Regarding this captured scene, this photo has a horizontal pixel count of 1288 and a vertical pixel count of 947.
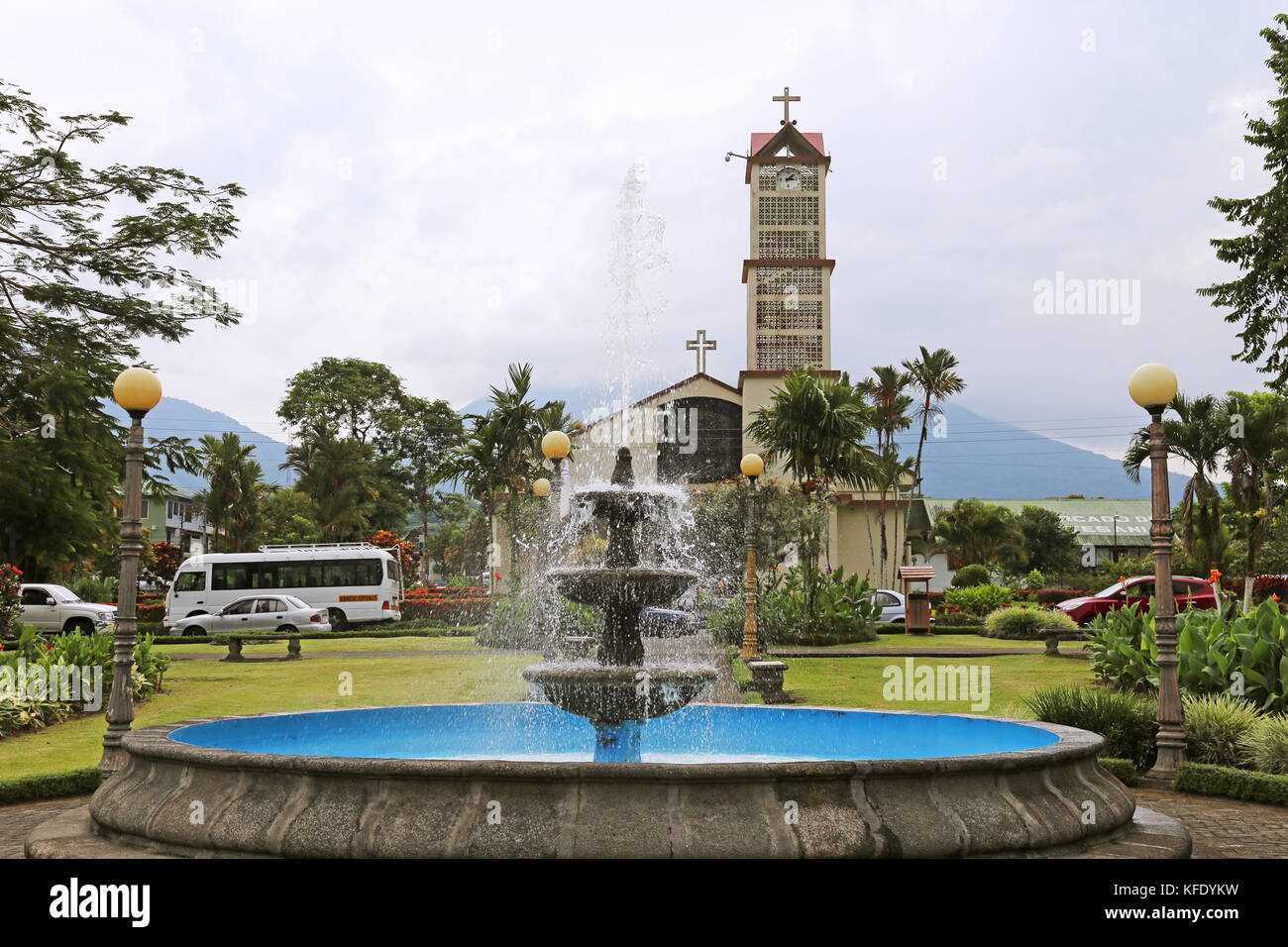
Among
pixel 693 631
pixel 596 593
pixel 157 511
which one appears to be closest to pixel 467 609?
pixel 693 631

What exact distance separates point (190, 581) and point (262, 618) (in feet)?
15.4

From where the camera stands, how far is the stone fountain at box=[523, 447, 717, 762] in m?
7.79

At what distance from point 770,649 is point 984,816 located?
60.6 ft

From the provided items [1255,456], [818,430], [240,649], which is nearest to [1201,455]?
[1255,456]

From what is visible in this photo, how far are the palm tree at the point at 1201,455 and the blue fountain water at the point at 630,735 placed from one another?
2846cm

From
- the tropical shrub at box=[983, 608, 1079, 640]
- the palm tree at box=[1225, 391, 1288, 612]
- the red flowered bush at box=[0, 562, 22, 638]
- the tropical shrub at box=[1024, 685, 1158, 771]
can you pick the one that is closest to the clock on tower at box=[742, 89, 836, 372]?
the palm tree at box=[1225, 391, 1288, 612]

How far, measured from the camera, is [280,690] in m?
17.6

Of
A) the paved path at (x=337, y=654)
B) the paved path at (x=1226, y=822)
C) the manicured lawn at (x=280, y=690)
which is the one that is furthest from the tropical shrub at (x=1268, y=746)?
the paved path at (x=337, y=654)

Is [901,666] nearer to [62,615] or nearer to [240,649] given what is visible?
[240,649]

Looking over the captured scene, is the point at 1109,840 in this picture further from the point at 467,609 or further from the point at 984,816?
the point at 467,609

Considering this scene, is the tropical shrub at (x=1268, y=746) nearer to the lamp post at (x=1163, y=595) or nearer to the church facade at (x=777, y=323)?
the lamp post at (x=1163, y=595)

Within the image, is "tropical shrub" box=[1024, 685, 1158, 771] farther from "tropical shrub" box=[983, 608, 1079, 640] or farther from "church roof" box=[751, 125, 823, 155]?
"church roof" box=[751, 125, 823, 155]

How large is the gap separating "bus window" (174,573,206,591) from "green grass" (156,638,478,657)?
21.3 ft

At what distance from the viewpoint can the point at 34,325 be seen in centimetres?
2245
